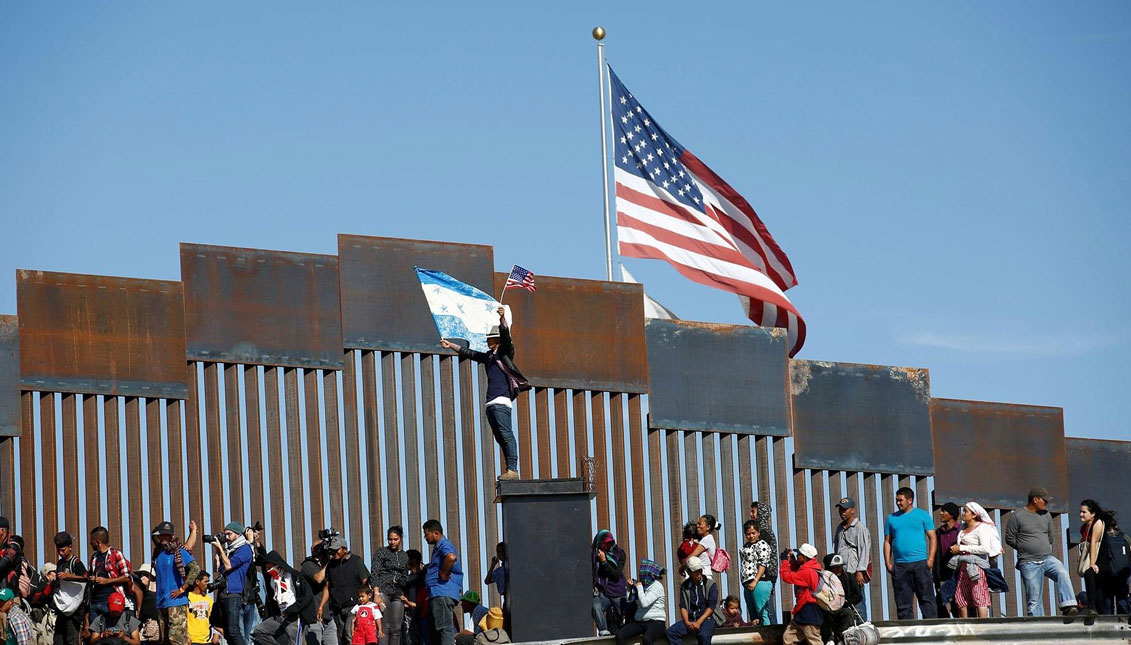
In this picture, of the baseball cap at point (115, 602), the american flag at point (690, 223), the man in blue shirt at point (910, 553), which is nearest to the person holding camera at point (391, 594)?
the baseball cap at point (115, 602)

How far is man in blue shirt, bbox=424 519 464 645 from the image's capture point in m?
16.0

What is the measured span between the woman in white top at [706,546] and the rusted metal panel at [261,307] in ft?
16.2

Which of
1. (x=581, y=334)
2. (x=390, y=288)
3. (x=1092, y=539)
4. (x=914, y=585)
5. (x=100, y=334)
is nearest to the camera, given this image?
(x=1092, y=539)

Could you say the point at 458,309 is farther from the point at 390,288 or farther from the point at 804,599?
the point at 804,599

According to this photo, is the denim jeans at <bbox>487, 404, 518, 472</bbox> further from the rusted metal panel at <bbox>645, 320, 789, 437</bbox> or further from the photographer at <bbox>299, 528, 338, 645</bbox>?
the rusted metal panel at <bbox>645, 320, 789, 437</bbox>

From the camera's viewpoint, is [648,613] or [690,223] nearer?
[648,613]

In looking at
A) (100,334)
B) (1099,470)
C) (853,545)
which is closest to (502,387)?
(853,545)

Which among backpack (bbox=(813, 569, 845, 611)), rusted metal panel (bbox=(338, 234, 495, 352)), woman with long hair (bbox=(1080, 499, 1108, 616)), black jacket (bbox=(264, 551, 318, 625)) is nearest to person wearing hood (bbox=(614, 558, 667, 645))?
backpack (bbox=(813, 569, 845, 611))

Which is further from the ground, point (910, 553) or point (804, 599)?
point (910, 553)

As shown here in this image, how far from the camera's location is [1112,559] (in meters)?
17.2

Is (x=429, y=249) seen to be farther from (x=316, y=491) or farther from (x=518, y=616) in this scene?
(x=518, y=616)

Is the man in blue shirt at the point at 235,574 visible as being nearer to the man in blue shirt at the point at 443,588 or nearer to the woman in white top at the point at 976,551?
the man in blue shirt at the point at 443,588

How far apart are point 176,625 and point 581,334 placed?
708 cm

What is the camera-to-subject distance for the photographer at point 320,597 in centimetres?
1633
